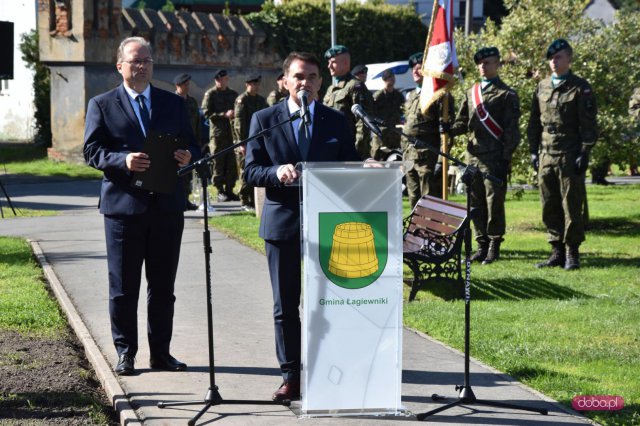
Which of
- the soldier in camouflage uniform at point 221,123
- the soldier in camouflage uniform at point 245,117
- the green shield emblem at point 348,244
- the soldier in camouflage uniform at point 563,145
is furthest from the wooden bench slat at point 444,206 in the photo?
the soldier in camouflage uniform at point 221,123

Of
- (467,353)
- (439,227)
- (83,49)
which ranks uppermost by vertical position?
(83,49)

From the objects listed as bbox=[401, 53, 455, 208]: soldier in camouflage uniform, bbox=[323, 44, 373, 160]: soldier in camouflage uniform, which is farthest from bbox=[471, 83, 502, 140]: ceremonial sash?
bbox=[323, 44, 373, 160]: soldier in camouflage uniform

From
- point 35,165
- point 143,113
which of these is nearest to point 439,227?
point 143,113

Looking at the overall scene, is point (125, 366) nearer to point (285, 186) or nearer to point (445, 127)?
point (285, 186)

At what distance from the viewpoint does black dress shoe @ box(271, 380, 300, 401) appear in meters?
6.37

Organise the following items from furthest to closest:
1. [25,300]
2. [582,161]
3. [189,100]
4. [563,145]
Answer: [189,100]
[563,145]
[582,161]
[25,300]

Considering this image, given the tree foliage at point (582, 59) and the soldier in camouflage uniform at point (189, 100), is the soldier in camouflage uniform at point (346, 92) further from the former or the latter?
the soldier in camouflage uniform at point (189, 100)

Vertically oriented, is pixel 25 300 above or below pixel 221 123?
below

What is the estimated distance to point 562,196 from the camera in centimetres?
1173

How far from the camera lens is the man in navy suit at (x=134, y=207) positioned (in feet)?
23.2

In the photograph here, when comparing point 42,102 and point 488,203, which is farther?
point 42,102

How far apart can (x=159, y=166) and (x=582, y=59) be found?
30.1ft

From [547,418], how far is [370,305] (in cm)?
119

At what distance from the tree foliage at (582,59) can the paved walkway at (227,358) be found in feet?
14.7
